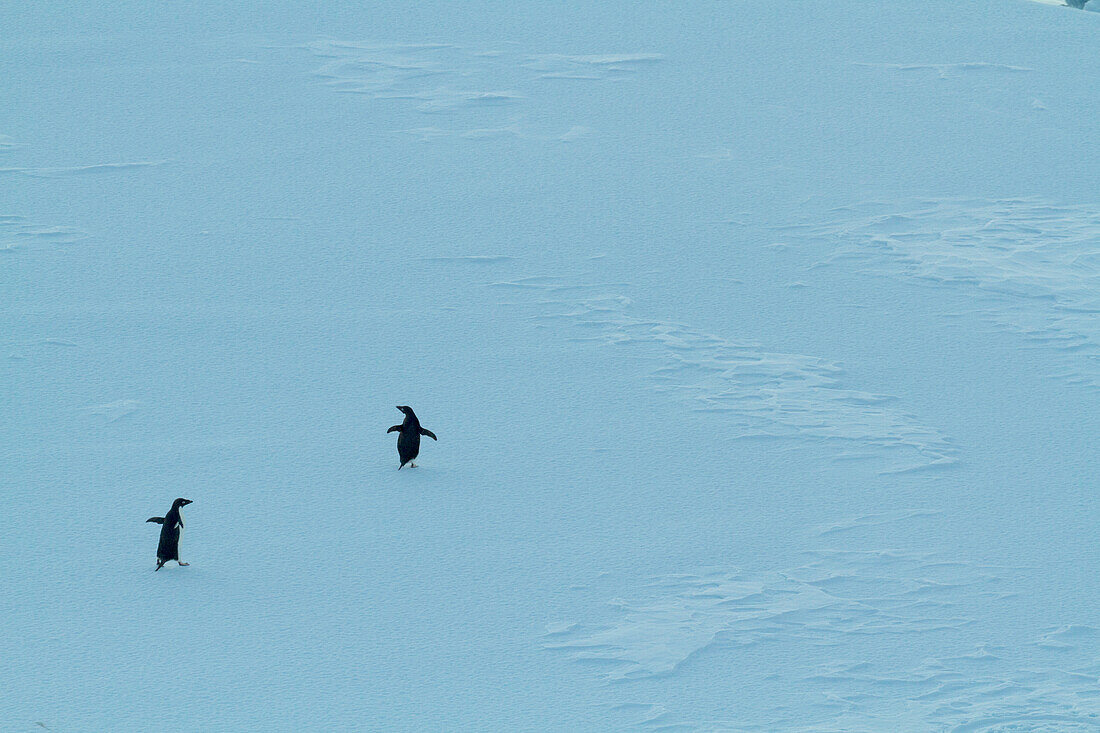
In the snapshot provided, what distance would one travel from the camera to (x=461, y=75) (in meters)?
11.2

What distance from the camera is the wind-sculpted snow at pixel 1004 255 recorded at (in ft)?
23.8

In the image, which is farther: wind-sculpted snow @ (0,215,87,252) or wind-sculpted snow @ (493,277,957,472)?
wind-sculpted snow @ (0,215,87,252)

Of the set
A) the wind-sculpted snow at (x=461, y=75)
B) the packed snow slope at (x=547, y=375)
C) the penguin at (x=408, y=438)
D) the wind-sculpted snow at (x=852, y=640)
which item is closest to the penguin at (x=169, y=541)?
the packed snow slope at (x=547, y=375)

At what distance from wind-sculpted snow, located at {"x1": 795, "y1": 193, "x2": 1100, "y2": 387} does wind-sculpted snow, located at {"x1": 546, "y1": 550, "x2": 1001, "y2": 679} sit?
8.14 feet

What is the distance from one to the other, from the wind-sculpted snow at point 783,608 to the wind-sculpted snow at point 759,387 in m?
0.96

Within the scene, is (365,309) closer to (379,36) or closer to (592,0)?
Result: (379,36)

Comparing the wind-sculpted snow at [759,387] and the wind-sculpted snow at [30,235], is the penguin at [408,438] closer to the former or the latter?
the wind-sculpted snow at [759,387]

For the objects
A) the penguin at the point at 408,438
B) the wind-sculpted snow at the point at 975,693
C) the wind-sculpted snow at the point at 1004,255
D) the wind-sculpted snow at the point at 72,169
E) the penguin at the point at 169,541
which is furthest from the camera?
the wind-sculpted snow at the point at 72,169

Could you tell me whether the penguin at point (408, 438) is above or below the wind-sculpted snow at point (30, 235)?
below

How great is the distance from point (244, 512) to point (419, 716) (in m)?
1.61

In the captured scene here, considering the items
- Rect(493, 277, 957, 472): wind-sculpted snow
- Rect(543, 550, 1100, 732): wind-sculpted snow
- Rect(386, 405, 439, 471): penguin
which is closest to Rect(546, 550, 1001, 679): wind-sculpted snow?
Rect(543, 550, 1100, 732): wind-sculpted snow

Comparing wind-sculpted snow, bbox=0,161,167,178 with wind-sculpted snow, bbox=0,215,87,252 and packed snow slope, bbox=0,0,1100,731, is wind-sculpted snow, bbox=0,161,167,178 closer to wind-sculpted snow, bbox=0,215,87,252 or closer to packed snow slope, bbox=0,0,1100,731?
packed snow slope, bbox=0,0,1100,731

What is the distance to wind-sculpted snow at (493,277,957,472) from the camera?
5.94 meters

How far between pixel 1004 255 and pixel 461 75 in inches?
204
